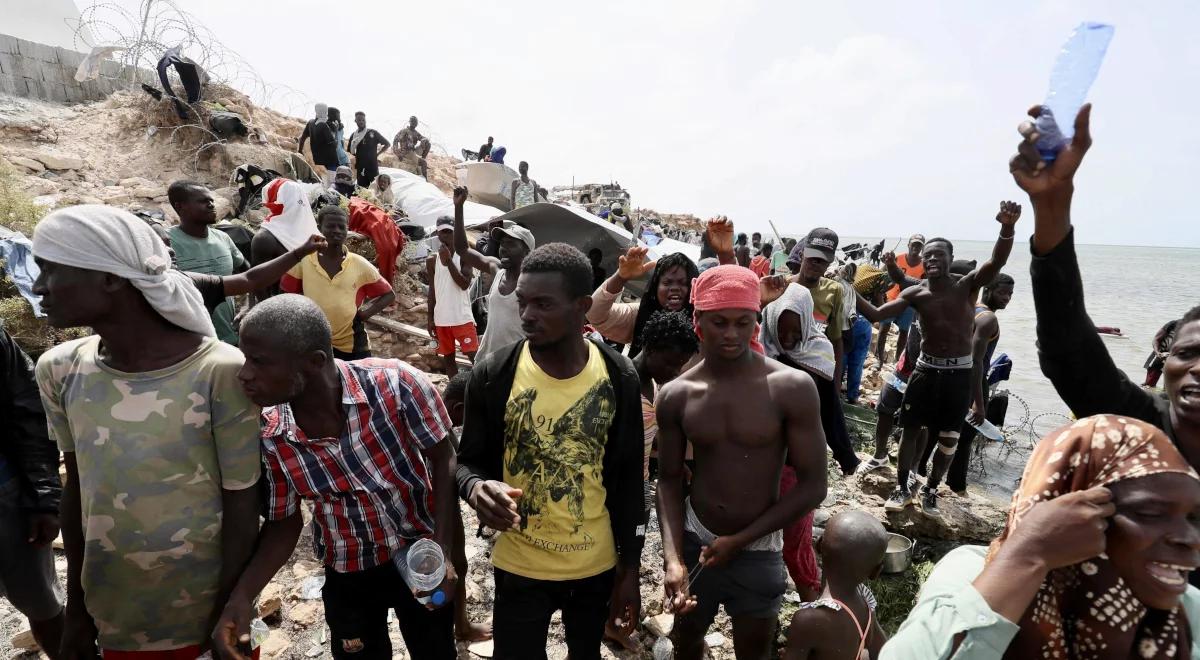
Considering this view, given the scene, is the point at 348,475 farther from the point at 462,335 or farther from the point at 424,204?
the point at 424,204

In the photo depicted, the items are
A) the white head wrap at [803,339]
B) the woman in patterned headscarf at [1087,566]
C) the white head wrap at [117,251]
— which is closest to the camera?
the woman in patterned headscarf at [1087,566]

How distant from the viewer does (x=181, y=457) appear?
160 centimetres

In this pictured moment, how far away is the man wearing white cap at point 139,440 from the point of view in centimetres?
154

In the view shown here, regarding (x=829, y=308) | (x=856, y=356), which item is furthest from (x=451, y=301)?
(x=856, y=356)

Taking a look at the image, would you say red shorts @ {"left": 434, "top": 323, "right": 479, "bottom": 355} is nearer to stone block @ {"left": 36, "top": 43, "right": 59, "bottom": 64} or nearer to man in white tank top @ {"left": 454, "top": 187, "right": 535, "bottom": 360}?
man in white tank top @ {"left": 454, "top": 187, "right": 535, "bottom": 360}

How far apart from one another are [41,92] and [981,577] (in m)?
16.1

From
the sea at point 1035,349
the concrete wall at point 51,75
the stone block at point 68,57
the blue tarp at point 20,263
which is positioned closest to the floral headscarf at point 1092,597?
the sea at point 1035,349

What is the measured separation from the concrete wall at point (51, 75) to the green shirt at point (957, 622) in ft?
43.7

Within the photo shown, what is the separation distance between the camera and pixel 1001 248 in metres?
3.49

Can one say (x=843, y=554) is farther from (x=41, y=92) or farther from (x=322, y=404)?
(x=41, y=92)

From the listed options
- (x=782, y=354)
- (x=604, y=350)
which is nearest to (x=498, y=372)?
(x=604, y=350)

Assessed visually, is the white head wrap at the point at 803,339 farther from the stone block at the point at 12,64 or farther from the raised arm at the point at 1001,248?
the stone block at the point at 12,64

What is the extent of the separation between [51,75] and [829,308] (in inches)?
597

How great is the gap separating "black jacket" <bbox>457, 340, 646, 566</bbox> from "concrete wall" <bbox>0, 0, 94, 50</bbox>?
65.2ft
